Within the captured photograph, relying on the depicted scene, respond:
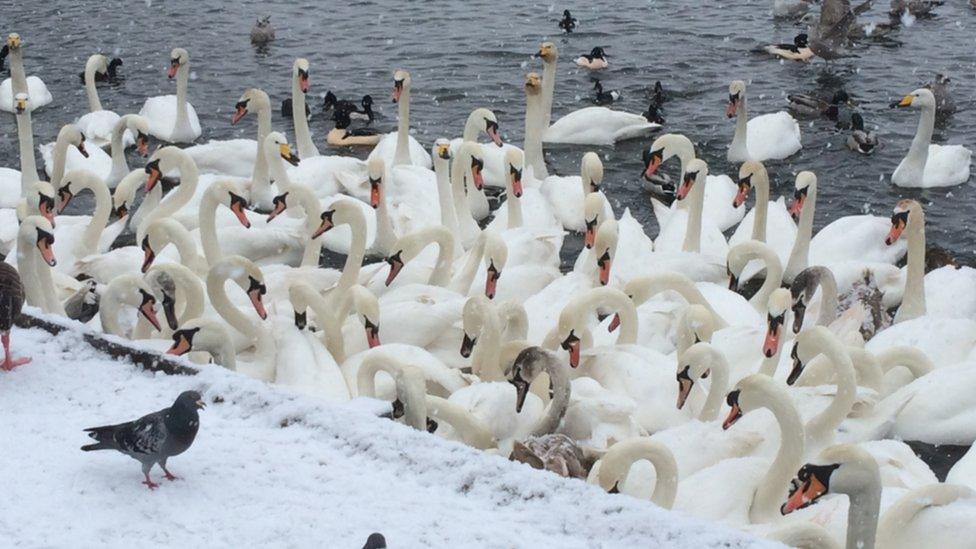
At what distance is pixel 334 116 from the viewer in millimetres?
15812

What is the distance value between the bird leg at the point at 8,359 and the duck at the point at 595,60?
491 inches

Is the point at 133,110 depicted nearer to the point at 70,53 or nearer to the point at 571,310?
the point at 70,53

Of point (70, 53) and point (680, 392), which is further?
point (70, 53)

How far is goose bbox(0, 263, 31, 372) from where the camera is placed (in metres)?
6.50

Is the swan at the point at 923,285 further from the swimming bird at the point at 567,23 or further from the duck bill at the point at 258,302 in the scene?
the swimming bird at the point at 567,23

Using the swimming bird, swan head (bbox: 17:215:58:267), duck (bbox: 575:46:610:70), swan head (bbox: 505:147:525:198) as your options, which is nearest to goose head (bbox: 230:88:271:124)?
swan head (bbox: 505:147:525:198)

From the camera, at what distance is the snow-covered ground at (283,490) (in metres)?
5.11

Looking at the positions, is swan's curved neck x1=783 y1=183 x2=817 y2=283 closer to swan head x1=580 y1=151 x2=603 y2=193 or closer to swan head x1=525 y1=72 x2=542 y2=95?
swan head x1=580 y1=151 x2=603 y2=193

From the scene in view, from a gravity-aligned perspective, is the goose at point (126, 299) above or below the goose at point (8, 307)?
below

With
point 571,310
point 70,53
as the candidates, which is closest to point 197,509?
point 571,310

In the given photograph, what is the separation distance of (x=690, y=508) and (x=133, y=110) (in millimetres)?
11836

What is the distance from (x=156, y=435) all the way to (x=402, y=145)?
9006mm

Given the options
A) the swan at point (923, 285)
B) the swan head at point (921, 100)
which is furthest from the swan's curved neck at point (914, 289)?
the swan head at point (921, 100)

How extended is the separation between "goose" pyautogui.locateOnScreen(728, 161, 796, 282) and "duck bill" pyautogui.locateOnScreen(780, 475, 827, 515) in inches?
194
